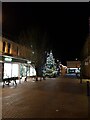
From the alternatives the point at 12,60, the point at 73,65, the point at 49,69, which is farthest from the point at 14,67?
the point at 73,65

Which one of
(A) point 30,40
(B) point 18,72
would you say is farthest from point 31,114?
(A) point 30,40

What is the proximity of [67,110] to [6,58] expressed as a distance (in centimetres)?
2512

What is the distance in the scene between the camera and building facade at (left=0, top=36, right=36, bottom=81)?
119 ft

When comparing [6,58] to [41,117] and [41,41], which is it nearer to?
[41,41]

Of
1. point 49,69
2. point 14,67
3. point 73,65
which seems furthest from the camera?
point 73,65

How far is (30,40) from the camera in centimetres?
5366

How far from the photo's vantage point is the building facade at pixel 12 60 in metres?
36.3

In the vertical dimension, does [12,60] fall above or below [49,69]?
above

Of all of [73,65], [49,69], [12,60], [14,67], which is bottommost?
[14,67]

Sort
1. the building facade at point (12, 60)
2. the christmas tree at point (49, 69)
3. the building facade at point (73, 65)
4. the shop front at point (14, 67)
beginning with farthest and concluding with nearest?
the building facade at point (73, 65), the christmas tree at point (49, 69), the shop front at point (14, 67), the building facade at point (12, 60)

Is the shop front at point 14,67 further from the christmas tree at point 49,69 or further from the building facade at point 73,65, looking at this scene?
the building facade at point 73,65

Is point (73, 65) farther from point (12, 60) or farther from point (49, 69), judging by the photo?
point (12, 60)

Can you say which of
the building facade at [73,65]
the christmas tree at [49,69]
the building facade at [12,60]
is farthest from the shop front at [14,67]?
the building facade at [73,65]

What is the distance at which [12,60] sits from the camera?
133 feet
